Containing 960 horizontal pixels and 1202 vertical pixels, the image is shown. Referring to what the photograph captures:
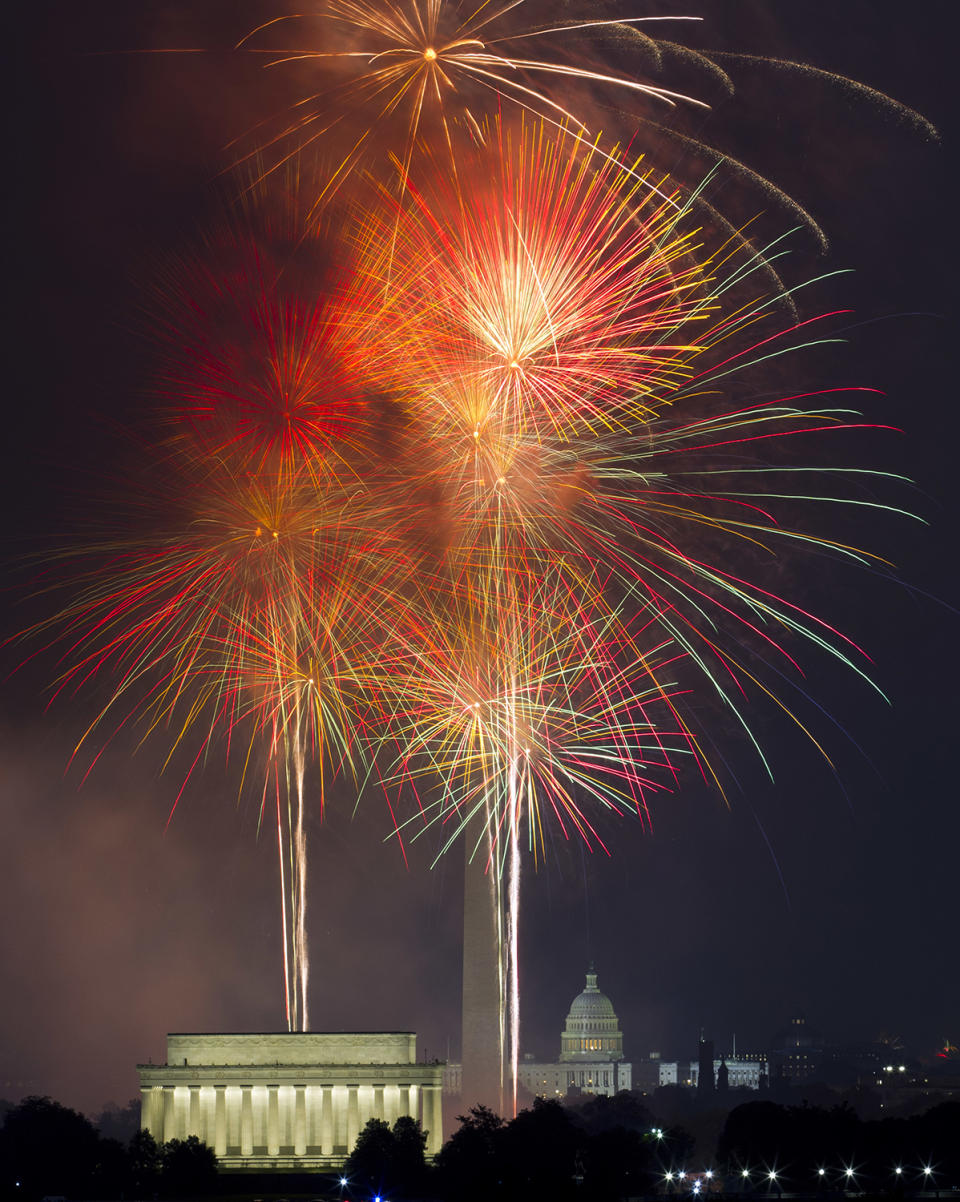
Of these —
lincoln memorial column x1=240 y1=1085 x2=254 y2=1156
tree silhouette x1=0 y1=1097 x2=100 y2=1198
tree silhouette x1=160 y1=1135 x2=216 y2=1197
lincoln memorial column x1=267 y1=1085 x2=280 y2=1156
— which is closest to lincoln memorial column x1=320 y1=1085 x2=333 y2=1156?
lincoln memorial column x1=267 y1=1085 x2=280 y2=1156

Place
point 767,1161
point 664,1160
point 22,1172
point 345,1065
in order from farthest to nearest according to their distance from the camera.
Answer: point 345,1065 < point 664,1160 < point 767,1161 < point 22,1172

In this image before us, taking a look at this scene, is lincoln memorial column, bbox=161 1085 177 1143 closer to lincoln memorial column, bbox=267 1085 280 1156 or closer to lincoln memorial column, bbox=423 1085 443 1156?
lincoln memorial column, bbox=267 1085 280 1156

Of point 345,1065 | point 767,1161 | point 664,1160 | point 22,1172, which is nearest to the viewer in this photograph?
point 22,1172

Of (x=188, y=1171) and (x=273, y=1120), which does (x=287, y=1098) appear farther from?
(x=188, y=1171)

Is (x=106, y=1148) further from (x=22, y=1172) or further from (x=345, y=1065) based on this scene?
A: (x=345, y=1065)

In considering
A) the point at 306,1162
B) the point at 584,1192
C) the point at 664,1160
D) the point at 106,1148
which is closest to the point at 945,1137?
the point at 664,1160

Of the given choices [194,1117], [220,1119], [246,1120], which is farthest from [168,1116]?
[246,1120]
